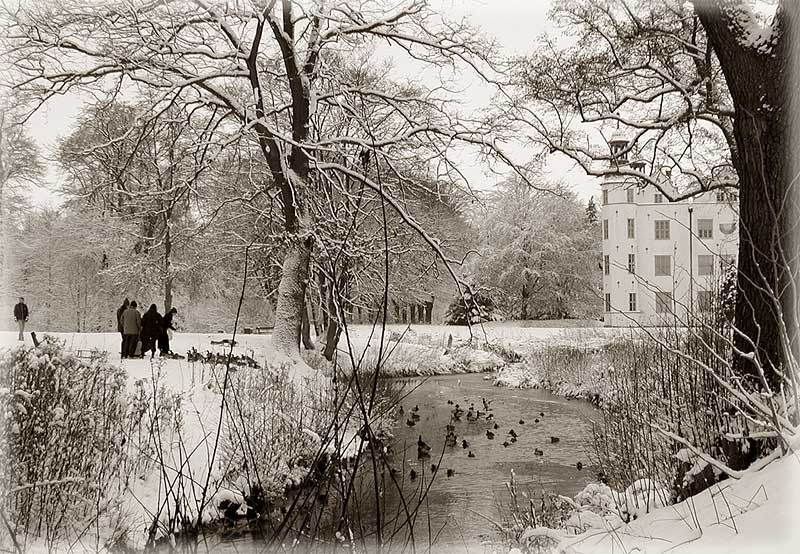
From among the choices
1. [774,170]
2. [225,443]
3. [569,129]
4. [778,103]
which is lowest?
[225,443]

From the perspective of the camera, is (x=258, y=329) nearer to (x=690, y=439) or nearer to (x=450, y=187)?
(x=450, y=187)

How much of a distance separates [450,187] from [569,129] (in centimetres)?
198

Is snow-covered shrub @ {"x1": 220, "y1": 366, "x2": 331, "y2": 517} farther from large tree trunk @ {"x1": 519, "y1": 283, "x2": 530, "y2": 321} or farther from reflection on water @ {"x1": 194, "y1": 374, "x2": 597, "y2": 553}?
large tree trunk @ {"x1": 519, "y1": 283, "x2": 530, "y2": 321}

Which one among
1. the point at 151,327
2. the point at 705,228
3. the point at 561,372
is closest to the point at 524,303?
the point at 561,372

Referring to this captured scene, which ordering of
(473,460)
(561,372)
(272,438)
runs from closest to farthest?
(272,438) < (473,460) < (561,372)

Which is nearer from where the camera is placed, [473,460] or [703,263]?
[703,263]

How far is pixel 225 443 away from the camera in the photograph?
23.5 ft

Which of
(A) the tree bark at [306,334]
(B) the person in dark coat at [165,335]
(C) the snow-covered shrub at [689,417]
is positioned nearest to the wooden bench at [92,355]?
(B) the person in dark coat at [165,335]

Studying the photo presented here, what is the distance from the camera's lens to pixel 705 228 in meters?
8.23

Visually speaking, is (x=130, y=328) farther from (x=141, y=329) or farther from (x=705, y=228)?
(x=705, y=228)

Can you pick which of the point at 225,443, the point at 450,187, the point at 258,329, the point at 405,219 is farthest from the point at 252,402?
the point at 258,329

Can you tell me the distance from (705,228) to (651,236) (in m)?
0.91

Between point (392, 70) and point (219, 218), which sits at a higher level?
point (392, 70)

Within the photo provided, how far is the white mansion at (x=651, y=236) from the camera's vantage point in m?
7.43
